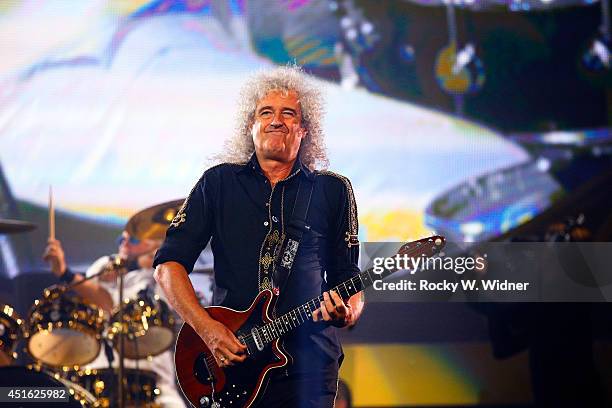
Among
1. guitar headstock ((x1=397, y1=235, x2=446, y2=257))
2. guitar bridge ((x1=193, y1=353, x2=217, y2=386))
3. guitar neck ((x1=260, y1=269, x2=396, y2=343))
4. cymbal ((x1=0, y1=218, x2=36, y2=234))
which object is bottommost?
guitar bridge ((x1=193, y1=353, x2=217, y2=386))

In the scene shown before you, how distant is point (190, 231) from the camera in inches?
157

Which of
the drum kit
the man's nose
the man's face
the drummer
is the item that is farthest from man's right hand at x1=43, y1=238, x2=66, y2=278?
the man's nose

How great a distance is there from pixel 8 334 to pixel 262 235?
245 cm

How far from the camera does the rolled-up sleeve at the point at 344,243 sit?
13.1 feet

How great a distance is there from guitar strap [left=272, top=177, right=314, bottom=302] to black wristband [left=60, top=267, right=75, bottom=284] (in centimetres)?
246

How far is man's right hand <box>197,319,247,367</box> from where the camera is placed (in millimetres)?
3732

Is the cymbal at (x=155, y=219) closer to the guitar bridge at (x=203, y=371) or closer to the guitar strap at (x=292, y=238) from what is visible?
Answer: the guitar strap at (x=292, y=238)

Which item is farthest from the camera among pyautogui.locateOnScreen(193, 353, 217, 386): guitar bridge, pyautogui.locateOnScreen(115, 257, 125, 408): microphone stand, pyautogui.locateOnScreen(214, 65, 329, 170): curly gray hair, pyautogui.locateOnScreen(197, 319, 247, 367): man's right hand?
pyautogui.locateOnScreen(115, 257, 125, 408): microphone stand

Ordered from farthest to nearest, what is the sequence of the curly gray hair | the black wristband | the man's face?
the black wristband < the curly gray hair < the man's face

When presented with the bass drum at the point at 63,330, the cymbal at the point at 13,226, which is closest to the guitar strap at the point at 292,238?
the bass drum at the point at 63,330

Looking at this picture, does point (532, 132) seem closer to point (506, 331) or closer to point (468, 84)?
point (468, 84)

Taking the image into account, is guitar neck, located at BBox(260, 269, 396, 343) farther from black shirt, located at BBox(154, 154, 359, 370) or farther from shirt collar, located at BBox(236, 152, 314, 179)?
shirt collar, located at BBox(236, 152, 314, 179)

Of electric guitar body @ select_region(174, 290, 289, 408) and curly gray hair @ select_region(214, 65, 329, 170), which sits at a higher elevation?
curly gray hair @ select_region(214, 65, 329, 170)

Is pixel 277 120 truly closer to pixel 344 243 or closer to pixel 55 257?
pixel 344 243
